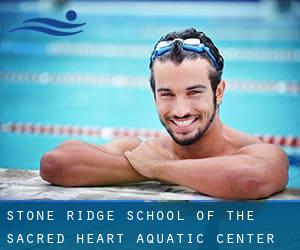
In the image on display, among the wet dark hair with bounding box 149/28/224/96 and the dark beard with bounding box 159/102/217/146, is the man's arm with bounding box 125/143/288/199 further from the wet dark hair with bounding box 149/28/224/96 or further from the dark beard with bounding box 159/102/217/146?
the wet dark hair with bounding box 149/28/224/96

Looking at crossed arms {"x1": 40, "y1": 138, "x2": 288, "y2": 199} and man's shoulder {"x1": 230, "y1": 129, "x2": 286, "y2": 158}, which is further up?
man's shoulder {"x1": 230, "y1": 129, "x2": 286, "y2": 158}

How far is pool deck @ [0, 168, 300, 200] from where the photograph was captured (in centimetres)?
296

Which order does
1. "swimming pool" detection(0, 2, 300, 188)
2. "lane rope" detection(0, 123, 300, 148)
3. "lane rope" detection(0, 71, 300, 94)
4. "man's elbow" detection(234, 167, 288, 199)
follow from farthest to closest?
"lane rope" detection(0, 71, 300, 94), "lane rope" detection(0, 123, 300, 148), "swimming pool" detection(0, 2, 300, 188), "man's elbow" detection(234, 167, 288, 199)

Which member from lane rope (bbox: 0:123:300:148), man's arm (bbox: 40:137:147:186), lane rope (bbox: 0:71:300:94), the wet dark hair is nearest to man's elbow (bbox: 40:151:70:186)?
man's arm (bbox: 40:137:147:186)

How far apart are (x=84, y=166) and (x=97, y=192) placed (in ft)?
0.35

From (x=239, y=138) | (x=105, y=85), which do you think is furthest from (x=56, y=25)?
(x=105, y=85)

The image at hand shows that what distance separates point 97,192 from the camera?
3.01 metres

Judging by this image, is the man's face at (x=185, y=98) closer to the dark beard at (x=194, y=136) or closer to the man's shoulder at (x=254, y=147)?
the dark beard at (x=194, y=136)

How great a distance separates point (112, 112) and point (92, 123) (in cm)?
58

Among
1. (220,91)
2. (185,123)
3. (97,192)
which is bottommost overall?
(97,192)

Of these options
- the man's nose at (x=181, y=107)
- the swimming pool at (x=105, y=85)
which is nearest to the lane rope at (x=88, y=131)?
the swimming pool at (x=105, y=85)

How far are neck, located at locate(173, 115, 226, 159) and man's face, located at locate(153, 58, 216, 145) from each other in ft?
0.07

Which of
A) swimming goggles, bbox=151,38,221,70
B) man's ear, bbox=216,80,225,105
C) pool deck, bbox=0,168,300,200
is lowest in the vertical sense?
pool deck, bbox=0,168,300,200

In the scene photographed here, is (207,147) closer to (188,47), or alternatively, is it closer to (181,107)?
(181,107)
